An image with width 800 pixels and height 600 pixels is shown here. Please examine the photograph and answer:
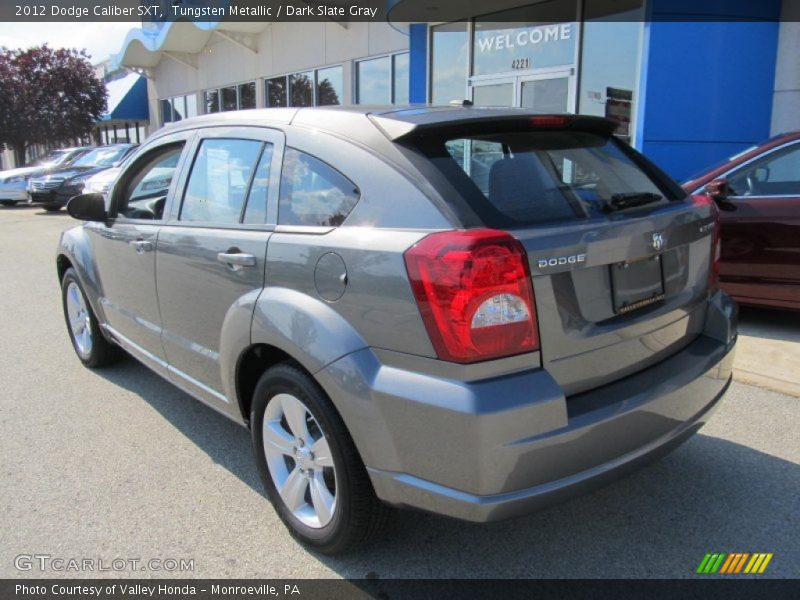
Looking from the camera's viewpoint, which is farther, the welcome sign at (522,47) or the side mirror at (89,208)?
the welcome sign at (522,47)

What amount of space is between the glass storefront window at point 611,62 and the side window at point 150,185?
7.08m

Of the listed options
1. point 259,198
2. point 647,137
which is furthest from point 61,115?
point 259,198

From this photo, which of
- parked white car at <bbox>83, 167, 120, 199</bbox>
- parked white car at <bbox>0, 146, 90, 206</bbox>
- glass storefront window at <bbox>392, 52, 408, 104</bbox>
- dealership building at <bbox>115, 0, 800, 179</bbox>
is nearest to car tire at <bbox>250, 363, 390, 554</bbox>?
dealership building at <bbox>115, 0, 800, 179</bbox>

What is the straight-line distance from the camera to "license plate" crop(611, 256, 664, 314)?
7.72 ft

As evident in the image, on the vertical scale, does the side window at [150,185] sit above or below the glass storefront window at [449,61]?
below

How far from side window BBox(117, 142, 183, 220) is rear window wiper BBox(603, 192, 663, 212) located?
228cm

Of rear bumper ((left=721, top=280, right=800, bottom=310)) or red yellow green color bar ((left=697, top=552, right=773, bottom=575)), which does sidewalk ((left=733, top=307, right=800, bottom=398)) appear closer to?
rear bumper ((left=721, top=280, right=800, bottom=310))

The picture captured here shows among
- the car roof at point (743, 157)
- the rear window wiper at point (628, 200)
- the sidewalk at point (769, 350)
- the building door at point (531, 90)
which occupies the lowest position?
the sidewalk at point (769, 350)

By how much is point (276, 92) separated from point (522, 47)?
390 inches

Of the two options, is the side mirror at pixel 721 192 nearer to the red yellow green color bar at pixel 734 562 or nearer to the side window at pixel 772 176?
the side window at pixel 772 176

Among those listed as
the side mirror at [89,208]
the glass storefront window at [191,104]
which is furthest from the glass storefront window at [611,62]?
the glass storefront window at [191,104]

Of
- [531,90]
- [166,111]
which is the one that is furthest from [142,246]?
[166,111]

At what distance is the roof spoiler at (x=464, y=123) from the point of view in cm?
238

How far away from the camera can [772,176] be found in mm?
5320
